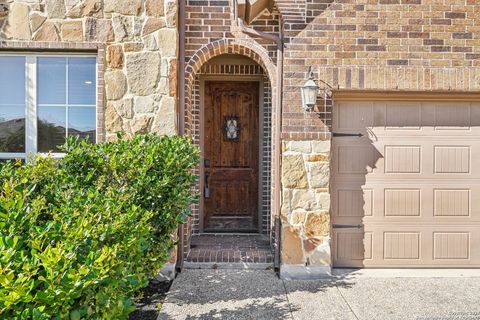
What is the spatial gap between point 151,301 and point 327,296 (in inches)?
73.6

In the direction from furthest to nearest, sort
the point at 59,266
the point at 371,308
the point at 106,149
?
the point at 371,308, the point at 106,149, the point at 59,266

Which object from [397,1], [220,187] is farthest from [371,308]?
[397,1]

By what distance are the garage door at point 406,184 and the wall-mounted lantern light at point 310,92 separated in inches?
18.8

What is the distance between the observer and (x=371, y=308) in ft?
10.7

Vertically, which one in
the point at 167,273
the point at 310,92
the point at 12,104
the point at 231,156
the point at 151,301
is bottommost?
the point at 151,301

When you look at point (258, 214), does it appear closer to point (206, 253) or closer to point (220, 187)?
point (220, 187)

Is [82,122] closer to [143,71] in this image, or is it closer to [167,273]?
[143,71]

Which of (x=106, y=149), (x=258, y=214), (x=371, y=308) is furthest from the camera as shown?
(x=258, y=214)

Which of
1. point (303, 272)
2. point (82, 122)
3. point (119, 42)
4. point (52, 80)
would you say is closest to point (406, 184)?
point (303, 272)

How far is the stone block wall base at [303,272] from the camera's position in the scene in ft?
13.0

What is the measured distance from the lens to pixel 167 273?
391 cm

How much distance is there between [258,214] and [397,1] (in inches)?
136

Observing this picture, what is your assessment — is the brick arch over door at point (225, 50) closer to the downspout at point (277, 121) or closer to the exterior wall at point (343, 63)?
the downspout at point (277, 121)

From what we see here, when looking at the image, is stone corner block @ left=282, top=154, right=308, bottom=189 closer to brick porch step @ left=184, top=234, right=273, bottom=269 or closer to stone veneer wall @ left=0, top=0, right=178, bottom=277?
brick porch step @ left=184, top=234, right=273, bottom=269
